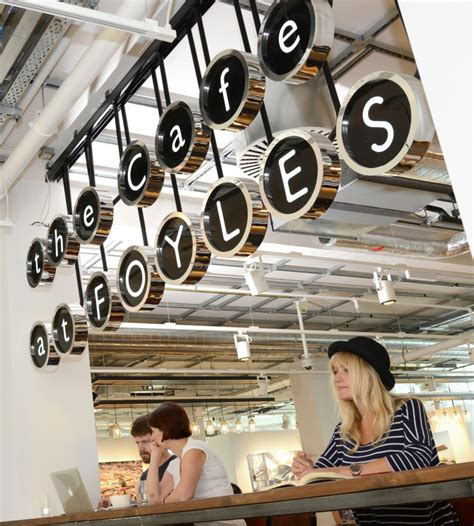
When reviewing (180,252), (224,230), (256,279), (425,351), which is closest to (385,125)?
(224,230)

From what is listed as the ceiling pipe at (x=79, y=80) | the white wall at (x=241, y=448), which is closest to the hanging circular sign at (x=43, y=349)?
the ceiling pipe at (x=79, y=80)

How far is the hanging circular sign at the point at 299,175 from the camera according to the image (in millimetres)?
2480

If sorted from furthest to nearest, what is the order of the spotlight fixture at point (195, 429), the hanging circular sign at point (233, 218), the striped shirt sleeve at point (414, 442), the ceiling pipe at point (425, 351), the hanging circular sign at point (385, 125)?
1. the spotlight fixture at point (195, 429)
2. the ceiling pipe at point (425, 351)
3. the hanging circular sign at point (233, 218)
4. the striped shirt sleeve at point (414, 442)
5. the hanging circular sign at point (385, 125)

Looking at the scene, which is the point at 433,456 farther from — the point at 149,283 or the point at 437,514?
the point at 149,283

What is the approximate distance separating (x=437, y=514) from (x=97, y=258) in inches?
245

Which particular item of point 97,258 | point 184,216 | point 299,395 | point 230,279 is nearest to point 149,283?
point 184,216

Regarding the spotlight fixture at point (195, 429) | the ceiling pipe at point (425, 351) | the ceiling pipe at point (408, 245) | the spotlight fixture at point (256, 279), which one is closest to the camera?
the ceiling pipe at point (408, 245)

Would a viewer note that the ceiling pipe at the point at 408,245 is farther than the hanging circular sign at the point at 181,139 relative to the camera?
Yes

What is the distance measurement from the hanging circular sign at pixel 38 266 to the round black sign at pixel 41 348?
0.30 meters

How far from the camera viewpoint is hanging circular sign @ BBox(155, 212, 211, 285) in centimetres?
326

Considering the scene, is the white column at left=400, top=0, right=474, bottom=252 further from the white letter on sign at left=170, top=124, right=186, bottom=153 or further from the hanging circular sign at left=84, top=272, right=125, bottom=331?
the hanging circular sign at left=84, top=272, right=125, bottom=331

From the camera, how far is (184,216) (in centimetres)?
337

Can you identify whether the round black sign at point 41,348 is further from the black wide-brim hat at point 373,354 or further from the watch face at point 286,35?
the watch face at point 286,35

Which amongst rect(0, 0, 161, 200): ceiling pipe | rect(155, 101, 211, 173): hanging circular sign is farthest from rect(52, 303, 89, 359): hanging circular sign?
rect(155, 101, 211, 173): hanging circular sign
